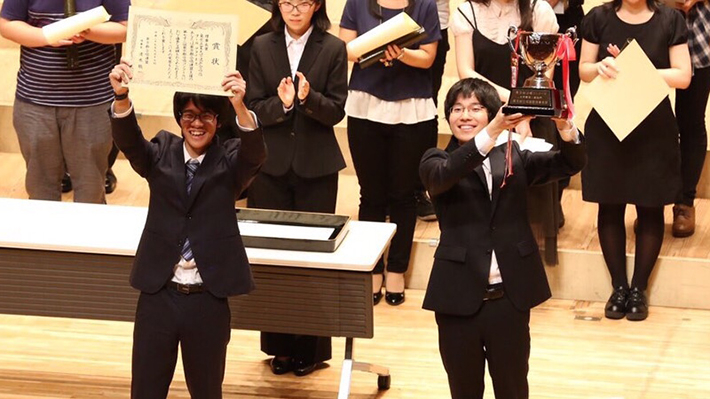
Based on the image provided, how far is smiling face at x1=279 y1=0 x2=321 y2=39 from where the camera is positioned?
179 inches

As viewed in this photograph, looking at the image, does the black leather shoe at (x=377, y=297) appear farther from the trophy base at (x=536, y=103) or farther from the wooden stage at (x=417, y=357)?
the trophy base at (x=536, y=103)

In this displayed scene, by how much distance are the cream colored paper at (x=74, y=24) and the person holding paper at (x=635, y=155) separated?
1.96 metres

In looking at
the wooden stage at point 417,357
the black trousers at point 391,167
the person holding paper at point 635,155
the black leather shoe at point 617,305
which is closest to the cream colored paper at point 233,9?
the wooden stage at point 417,357

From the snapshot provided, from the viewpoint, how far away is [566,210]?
5953 millimetres

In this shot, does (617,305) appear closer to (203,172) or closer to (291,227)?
(291,227)

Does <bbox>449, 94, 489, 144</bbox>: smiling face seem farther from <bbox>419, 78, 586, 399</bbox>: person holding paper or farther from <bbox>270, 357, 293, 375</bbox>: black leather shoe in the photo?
<bbox>270, 357, 293, 375</bbox>: black leather shoe

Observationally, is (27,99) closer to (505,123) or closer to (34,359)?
(34,359)

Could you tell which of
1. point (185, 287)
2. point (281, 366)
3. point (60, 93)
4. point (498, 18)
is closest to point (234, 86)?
point (185, 287)

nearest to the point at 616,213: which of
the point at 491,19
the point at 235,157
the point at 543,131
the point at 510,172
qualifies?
the point at 543,131

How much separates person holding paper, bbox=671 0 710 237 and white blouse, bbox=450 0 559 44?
73 cm

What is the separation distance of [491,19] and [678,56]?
2.56 feet

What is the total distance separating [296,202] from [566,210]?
174 centimetres

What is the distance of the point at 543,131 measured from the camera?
16.6ft

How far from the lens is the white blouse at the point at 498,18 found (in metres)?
4.88
